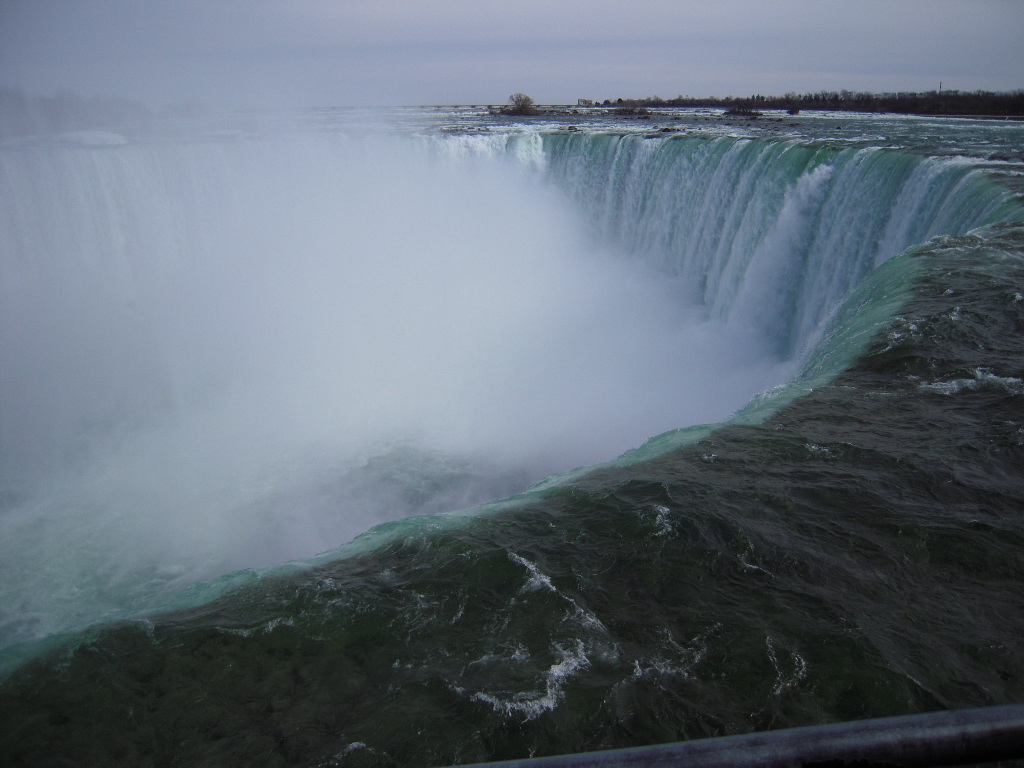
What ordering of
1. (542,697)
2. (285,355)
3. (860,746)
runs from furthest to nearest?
(285,355)
(542,697)
(860,746)

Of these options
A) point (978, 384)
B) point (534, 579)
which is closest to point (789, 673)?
point (534, 579)

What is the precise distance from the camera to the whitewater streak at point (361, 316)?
31.0 ft

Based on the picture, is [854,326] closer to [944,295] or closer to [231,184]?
[944,295]

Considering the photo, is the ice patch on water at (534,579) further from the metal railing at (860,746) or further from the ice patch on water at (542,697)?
the metal railing at (860,746)

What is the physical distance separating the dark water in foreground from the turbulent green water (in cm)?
1

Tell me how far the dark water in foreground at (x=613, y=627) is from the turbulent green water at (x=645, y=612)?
0.01 meters

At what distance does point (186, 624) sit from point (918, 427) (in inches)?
198

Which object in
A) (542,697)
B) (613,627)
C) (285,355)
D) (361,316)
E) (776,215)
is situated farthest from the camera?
(361,316)

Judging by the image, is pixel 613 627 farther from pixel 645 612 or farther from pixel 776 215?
pixel 776 215

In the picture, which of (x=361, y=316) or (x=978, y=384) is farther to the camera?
(x=361, y=316)

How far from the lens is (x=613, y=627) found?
354cm

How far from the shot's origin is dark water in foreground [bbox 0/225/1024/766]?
300 cm

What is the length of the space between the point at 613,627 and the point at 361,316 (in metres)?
14.5

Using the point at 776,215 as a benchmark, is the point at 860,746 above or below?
above
